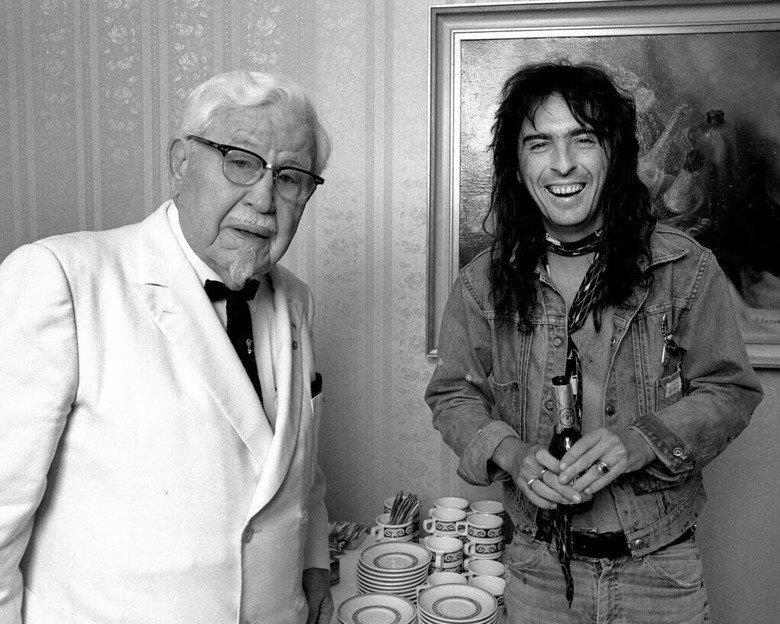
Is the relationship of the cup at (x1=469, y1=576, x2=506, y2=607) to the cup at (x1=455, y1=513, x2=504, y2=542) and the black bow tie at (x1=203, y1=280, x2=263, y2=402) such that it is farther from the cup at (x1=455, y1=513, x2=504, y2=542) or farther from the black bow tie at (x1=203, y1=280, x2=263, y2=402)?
the black bow tie at (x1=203, y1=280, x2=263, y2=402)

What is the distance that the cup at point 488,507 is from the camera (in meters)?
2.24

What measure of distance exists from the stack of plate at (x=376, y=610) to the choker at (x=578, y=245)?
3.24 ft

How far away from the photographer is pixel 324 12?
245cm

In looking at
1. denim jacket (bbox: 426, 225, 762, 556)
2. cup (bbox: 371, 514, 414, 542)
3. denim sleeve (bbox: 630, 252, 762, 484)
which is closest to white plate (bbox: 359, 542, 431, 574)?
cup (bbox: 371, 514, 414, 542)

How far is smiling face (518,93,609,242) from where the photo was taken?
4.89ft

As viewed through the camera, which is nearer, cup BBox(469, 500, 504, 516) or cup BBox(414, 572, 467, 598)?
cup BBox(414, 572, 467, 598)

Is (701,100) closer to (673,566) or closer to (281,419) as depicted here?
(673,566)

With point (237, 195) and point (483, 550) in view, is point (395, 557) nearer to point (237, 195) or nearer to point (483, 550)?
point (483, 550)

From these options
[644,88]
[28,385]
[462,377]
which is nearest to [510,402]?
[462,377]

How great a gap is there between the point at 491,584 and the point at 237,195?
4.27ft

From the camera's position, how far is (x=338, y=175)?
8.09 ft

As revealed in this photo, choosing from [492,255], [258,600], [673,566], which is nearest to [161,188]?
[492,255]

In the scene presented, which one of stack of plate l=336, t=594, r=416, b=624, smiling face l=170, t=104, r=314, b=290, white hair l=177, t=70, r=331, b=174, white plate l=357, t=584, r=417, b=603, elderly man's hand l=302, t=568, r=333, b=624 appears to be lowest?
white plate l=357, t=584, r=417, b=603

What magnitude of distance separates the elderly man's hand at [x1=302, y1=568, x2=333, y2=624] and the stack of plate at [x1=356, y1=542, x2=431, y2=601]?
1.16 feet
